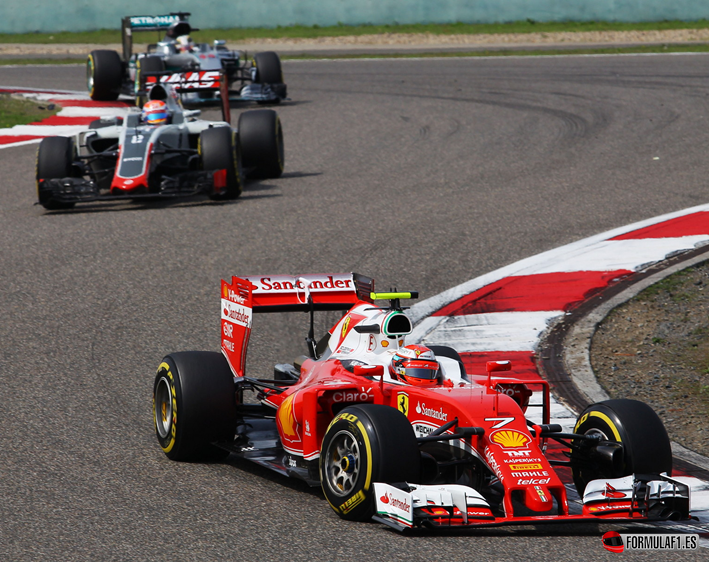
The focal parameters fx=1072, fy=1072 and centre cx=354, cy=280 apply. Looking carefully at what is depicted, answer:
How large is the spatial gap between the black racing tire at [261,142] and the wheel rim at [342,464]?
31.1 feet

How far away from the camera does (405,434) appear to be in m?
4.96

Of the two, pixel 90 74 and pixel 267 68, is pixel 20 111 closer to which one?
pixel 90 74

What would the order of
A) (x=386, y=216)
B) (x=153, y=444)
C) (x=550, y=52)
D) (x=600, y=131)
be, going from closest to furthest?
(x=153, y=444)
(x=386, y=216)
(x=600, y=131)
(x=550, y=52)

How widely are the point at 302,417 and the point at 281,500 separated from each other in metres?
0.46

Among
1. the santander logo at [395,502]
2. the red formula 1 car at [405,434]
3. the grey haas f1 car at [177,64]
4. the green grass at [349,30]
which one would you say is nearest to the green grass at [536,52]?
the green grass at [349,30]

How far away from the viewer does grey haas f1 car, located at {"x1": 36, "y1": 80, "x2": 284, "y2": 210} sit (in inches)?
496

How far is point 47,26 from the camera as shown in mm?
35375

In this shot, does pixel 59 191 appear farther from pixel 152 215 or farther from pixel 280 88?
pixel 280 88

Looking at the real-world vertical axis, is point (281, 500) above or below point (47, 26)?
below

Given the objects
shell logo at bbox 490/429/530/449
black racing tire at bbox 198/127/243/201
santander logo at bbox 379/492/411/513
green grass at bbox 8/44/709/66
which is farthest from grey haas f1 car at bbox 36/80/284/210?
green grass at bbox 8/44/709/66

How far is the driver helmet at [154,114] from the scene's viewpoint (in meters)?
13.5

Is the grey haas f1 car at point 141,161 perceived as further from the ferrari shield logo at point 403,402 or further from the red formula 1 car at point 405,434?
the ferrari shield logo at point 403,402

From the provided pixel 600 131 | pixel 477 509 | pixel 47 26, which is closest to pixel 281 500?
pixel 477 509

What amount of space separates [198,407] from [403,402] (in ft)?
4.11
